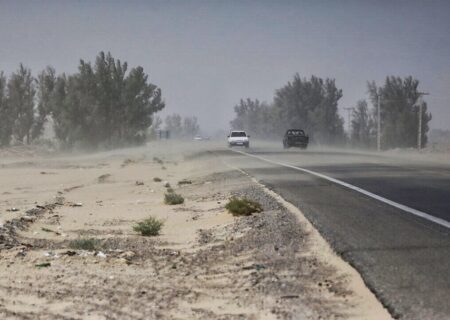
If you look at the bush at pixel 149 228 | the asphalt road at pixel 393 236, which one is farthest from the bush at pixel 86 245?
the asphalt road at pixel 393 236

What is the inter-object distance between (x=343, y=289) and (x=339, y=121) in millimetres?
100100

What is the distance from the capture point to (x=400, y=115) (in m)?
79.3

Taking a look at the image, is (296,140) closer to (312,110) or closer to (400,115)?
(400,115)

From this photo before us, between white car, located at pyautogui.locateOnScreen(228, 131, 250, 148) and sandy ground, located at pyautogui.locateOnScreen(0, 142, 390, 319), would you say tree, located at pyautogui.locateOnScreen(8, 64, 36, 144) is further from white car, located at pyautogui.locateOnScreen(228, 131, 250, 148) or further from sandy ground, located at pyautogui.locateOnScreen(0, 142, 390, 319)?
sandy ground, located at pyautogui.locateOnScreen(0, 142, 390, 319)

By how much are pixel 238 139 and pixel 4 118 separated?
29.6m

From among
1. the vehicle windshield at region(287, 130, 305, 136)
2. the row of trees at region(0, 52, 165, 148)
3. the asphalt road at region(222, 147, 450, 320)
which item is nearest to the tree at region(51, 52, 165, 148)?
the row of trees at region(0, 52, 165, 148)

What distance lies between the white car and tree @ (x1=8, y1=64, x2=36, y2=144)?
88.2 feet

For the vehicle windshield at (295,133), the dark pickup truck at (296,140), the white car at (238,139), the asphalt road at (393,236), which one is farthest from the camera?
the white car at (238,139)

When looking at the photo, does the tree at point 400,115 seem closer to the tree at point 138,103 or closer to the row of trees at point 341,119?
the row of trees at point 341,119

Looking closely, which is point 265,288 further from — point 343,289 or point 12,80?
point 12,80

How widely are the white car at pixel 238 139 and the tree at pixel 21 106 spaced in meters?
26.9

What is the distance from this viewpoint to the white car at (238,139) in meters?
69.6

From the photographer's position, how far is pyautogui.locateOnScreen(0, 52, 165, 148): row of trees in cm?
7131

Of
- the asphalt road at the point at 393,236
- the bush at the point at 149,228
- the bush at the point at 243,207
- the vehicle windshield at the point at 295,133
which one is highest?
the vehicle windshield at the point at 295,133
